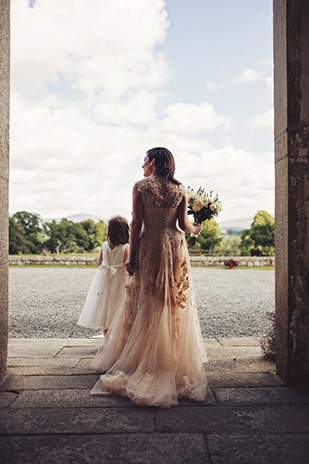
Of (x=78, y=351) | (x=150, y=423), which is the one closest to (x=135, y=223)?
(x=150, y=423)

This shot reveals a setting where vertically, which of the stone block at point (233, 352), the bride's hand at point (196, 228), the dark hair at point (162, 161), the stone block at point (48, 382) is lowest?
the stone block at point (233, 352)

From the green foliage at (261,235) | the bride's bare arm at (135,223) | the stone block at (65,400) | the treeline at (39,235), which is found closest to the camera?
the stone block at (65,400)

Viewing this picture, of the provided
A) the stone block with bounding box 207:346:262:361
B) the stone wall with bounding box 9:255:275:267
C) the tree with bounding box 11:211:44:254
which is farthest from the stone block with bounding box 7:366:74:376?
the tree with bounding box 11:211:44:254

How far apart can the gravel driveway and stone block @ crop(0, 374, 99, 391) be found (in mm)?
2853

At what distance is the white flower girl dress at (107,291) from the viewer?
4766 millimetres

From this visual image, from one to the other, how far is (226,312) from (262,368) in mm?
4508

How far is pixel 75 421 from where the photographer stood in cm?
274

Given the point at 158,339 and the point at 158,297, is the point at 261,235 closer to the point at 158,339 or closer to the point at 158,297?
the point at 158,297

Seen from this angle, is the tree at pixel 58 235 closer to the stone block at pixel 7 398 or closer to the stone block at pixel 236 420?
the stone block at pixel 7 398

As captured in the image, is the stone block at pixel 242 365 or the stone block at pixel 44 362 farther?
the stone block at pixel 44 362

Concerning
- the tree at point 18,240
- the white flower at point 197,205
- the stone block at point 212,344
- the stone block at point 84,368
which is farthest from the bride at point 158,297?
the tree at point 18,240

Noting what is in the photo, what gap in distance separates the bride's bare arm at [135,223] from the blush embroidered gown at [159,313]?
0.04 meters

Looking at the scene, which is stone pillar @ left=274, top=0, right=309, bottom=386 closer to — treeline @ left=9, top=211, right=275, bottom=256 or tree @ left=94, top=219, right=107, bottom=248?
treeline @ left=9, top=211, right=275, bottom=256

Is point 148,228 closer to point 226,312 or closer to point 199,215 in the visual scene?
point 199,215
